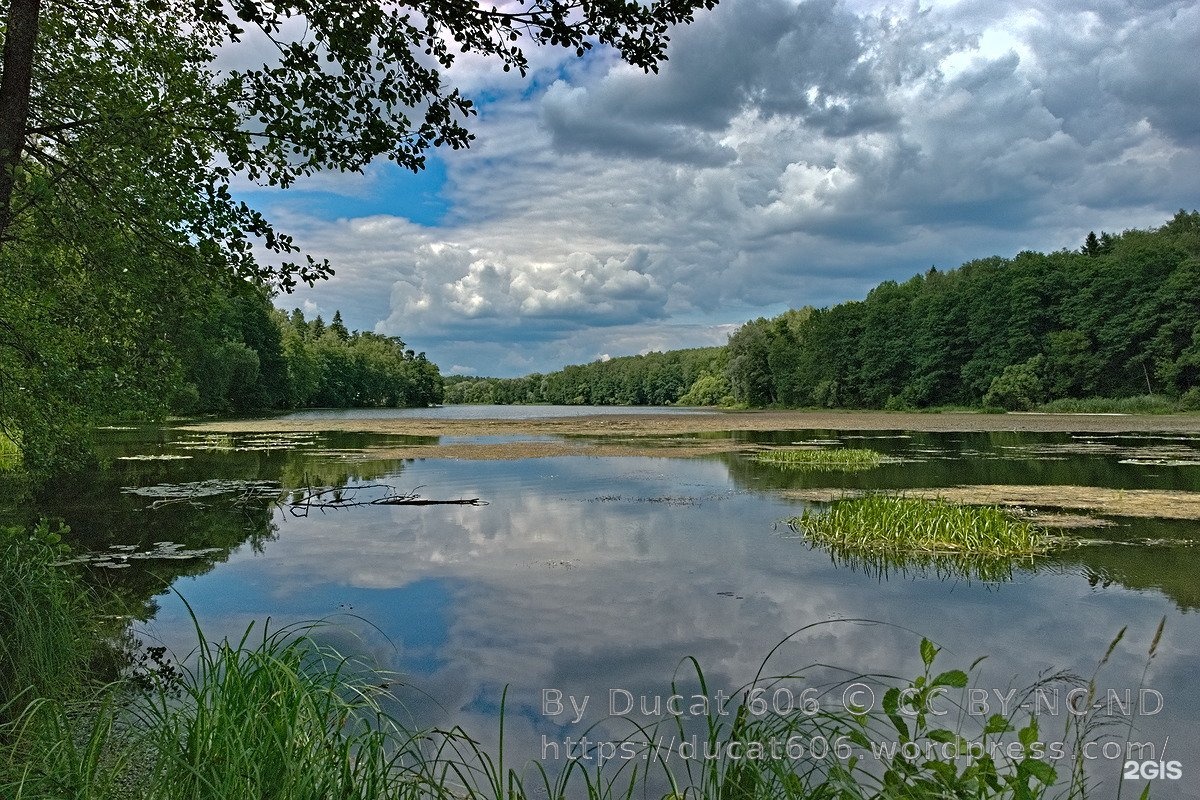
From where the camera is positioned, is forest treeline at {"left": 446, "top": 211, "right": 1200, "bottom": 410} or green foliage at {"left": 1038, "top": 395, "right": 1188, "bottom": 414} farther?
forest treeline at {"left": 446, "top": 211, "right": 1200, "bottom": 410}

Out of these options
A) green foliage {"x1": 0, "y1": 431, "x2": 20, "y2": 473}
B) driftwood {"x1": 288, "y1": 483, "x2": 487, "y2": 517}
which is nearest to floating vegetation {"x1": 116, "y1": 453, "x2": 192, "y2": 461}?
green foliage {"x1": 0, "y1": 431, "x2": 20, "y2": 473}

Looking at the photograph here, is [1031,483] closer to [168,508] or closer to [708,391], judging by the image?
[168,508]

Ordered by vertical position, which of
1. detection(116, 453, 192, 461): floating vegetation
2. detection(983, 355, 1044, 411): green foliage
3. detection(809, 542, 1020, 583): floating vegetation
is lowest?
detection(809, 542, 1020, 583): floating vegetation

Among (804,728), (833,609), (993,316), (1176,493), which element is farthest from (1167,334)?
(804,728)

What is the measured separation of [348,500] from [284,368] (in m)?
72.7

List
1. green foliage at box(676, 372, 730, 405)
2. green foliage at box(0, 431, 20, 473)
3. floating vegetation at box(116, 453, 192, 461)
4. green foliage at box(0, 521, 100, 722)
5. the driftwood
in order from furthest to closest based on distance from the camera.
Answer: green foliage at box(676, 372, 730, 405) < floating vegetation at box(116, 453, 192, 461) < green foliage at box(0, 431, 20, 473) < the driftwood < green foliage at box(0, 521, 100, 722)

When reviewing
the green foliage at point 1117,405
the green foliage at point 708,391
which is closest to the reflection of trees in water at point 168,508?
the green foliage at point 1117,405

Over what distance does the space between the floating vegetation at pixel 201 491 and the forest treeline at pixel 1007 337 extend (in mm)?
67807

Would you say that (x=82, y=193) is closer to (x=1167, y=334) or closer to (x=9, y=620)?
(x=9, y=620)

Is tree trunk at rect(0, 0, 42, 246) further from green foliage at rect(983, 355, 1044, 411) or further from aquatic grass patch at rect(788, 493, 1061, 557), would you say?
green foliage at rect(983, 355, 1044, 411)

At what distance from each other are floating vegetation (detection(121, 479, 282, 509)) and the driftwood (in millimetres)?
1134

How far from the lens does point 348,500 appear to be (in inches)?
735

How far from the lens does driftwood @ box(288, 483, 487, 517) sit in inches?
683

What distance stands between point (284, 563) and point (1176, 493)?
19.6 m
